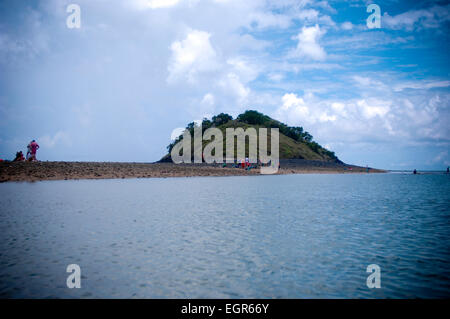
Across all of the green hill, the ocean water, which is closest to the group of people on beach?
the ocean water

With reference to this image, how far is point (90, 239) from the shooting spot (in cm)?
1299

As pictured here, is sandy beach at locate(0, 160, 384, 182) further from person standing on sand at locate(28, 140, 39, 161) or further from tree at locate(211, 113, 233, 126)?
tree at locate(211, 113, 233, 126)

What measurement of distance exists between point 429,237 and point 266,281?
32.0ft

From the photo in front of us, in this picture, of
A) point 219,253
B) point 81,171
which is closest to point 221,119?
point 81,171

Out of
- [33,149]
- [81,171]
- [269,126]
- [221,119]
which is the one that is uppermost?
[221,119]

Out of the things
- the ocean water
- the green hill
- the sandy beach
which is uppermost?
the green hill

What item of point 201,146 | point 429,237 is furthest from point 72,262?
point 201,146

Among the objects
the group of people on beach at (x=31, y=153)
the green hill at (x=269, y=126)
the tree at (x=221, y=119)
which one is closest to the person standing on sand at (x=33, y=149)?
the group of people on beach at (x=31, y=153)

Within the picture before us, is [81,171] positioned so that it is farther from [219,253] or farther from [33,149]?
[219,253]

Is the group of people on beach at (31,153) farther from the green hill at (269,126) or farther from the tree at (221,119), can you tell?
the tree at (221,119)

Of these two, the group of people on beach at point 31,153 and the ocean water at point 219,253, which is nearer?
the ocean water at point 219,253
